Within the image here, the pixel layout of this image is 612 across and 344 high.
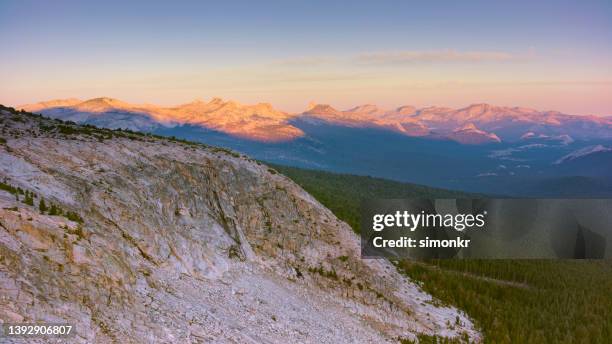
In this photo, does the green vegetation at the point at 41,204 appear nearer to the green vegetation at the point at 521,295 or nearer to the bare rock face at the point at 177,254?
the bare rock face at the point at 177,254

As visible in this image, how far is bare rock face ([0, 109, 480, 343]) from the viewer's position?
2389cm

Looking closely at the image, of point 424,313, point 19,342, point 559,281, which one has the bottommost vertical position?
point 559,281

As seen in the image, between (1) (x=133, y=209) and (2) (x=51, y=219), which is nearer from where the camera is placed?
(2) (x=51, y=219)

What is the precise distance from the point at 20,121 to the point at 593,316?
97987 mm

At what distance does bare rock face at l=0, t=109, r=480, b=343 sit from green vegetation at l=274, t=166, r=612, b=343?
28.0 ft

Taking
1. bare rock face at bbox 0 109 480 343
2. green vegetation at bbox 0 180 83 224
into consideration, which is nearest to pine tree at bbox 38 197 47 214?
green vegetation at bbox 0 180 83 224

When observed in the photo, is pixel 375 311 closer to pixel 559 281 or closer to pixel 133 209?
pixel 133 209

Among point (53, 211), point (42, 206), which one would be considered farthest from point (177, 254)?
point (42, 206)

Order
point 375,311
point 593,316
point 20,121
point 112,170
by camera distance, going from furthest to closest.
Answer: point 593,316 < point 375,311 < point 20,121 < point 112,170

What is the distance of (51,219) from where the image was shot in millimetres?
26750

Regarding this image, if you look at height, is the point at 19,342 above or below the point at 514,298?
above

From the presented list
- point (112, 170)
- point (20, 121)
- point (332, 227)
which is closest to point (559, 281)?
point (332, 227)

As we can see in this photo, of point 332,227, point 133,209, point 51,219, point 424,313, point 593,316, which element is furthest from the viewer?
point 593,316

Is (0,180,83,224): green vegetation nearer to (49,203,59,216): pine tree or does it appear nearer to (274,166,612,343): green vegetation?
(49,203,59,216): pine tree
